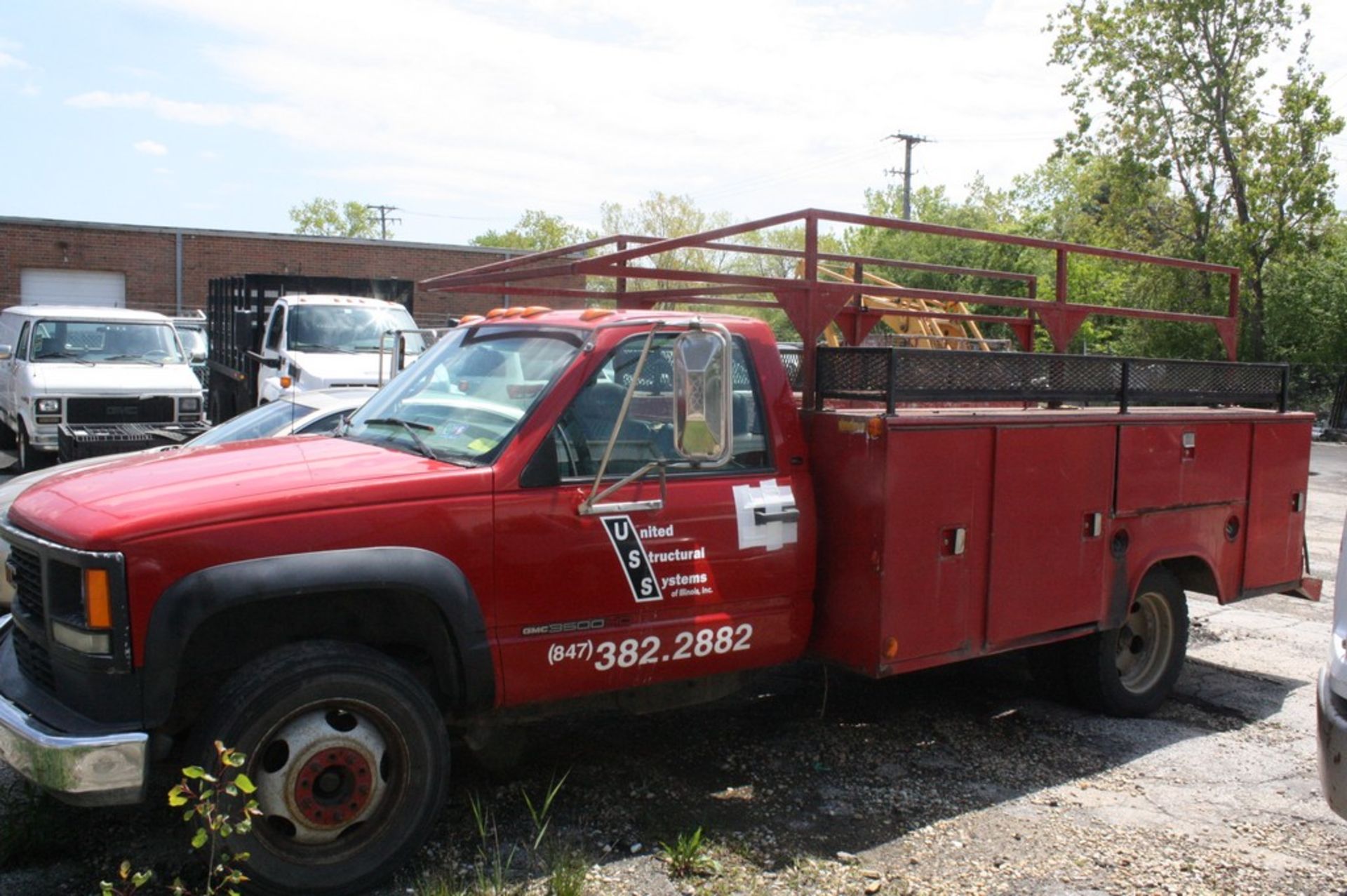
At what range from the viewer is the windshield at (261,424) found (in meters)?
7.99

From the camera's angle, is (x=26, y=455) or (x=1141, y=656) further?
(x=26, y=455)

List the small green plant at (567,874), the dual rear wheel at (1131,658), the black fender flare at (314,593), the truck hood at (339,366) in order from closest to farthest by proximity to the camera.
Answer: the black fender flare at (314,593), the small green plant at (567,874), the dual rear wheel at (1131,658), the truck hood at (339,366)

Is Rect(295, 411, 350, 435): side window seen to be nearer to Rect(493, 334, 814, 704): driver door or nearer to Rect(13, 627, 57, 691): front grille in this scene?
Rect(13, 627, 57, 691): front grille

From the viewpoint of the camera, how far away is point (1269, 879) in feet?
14.2

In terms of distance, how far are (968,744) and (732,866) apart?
1.92m

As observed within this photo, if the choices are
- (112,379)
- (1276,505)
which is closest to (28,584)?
(1276,505)

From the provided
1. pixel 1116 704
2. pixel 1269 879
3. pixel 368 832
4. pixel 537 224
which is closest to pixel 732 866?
pixel 368 832

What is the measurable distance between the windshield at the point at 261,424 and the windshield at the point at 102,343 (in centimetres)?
742

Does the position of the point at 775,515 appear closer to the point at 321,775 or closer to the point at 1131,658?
the point at 321,775

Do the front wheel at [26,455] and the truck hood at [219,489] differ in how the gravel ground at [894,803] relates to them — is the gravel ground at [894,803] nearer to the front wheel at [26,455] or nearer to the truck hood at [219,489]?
the truck hood at [219,489]

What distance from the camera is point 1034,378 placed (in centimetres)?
568

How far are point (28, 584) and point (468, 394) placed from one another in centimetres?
172

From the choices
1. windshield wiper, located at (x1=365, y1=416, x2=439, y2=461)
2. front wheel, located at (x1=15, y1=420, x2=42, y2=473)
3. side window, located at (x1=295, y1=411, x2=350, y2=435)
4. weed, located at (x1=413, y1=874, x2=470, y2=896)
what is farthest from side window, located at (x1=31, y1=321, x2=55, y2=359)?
weed, located at (x1=413, y1=874, x2=470, y2=896)

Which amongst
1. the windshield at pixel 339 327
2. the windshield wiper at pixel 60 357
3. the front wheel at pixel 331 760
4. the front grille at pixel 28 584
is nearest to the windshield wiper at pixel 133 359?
the windshield wiper at pixel 60 357
